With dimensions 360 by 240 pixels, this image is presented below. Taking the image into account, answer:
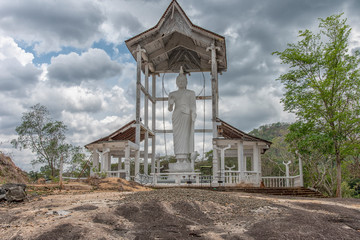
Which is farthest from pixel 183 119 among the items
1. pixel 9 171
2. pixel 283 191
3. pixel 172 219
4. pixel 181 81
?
pixel 172 219

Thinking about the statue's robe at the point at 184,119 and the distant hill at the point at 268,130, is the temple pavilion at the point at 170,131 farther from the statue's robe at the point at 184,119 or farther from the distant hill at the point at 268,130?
the distant hill at the point at 268,130

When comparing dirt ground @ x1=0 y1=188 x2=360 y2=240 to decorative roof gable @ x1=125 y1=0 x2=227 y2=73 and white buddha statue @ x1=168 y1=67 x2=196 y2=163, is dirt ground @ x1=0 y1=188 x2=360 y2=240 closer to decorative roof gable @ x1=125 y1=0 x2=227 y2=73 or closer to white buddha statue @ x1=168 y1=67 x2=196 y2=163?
white buddha statue @ x1=168 y1=67 x2=196 y2=163

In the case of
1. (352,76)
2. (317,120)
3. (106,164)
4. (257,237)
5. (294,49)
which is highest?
(294,49)

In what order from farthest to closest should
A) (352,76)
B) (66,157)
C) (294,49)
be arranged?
(66,157)
(294,49)
(352,76)

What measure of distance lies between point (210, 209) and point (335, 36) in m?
14.3

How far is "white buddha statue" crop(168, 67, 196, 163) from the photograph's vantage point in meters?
21.7

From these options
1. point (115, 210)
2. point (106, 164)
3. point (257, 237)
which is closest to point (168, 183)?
point (106, 164)

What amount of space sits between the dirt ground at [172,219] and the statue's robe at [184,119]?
11.4 metres

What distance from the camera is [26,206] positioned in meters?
9.29

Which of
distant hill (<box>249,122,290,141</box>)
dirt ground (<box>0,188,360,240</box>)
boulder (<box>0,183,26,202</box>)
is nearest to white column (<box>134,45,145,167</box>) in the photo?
dirt ground (<box>0,188,360,240</box>)

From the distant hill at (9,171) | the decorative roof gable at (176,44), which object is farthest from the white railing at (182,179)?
the decorative roof gable at (176,44)

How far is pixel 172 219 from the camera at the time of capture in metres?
7.90

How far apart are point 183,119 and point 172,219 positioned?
563 inches

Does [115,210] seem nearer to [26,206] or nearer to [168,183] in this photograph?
[26,206]
